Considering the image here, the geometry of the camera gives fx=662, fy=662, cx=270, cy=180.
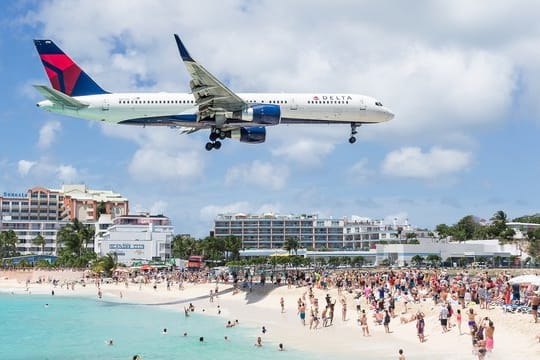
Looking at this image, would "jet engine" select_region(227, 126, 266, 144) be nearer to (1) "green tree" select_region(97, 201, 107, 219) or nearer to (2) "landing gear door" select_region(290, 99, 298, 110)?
(2) "landing gear door" select_region(290, 99, 298, 110)

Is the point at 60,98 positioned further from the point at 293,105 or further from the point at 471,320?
the point at 471,320

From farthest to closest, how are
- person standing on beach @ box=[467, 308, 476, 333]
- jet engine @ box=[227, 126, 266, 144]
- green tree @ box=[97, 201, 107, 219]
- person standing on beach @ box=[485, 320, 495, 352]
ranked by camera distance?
green tree @ box=[97, 201, 107, 219] → jet engine @ box=[227, 126, 266, 144] → person standing on beach @ box=[467, 308, 476, 333] → person standing on beach @ box=[485, 320, 495, 352]

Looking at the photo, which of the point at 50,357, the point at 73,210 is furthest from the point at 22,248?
the point at 50,357

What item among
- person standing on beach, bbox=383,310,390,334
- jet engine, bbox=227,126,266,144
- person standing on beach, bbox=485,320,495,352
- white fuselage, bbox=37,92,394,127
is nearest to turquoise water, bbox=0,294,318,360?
person standing on beach, bbox=383,310,390,334

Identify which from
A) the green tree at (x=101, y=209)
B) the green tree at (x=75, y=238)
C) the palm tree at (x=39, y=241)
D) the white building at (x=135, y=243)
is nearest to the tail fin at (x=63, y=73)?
the white building at (x=135, y=243)

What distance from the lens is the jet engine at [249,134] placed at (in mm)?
45781

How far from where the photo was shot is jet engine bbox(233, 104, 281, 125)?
42.9 metres

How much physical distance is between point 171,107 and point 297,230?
110 metres

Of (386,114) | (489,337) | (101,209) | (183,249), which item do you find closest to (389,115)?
(386,114)

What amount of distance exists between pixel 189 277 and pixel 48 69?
31.0 metres

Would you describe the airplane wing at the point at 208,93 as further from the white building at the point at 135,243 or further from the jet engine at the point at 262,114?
the white building at the point at 135,243

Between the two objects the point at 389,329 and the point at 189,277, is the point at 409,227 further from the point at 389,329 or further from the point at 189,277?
the point at 389,329

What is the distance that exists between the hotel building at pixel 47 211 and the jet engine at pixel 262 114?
114718 millimetres

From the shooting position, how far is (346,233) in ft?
500
